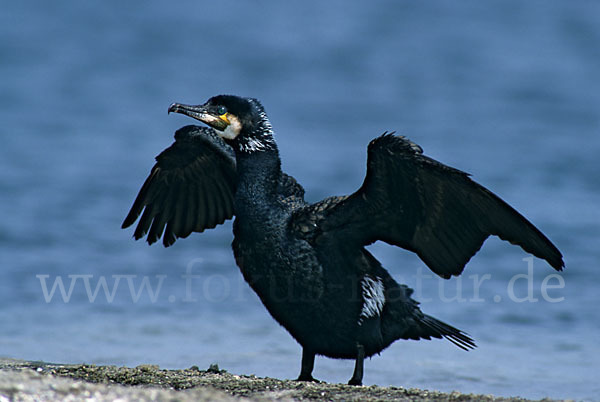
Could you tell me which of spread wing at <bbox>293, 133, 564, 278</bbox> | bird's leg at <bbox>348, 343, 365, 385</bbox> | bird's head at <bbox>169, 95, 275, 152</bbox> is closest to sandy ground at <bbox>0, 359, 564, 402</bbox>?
bird's leg at <bbox>348, 343, 365, 385</bbox>

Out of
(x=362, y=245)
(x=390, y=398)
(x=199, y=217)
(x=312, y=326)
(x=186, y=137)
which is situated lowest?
(x=390, y=398)

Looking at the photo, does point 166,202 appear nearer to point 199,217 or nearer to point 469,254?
point 199,217

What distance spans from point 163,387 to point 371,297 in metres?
1.48

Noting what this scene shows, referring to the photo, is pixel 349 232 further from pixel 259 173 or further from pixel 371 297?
pixel 259 173

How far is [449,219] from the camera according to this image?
625 centimetres

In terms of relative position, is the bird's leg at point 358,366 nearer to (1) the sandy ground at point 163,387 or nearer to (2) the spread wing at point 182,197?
(1) the sandy ground at point 163,387

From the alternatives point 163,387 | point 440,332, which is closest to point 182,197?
point 163,387

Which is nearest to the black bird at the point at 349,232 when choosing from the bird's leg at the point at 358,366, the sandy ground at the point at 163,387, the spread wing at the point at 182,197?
the bird's leg at the point at 358,366

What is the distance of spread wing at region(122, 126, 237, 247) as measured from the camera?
732 centimetres

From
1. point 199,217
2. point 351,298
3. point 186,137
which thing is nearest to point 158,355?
point 199,217

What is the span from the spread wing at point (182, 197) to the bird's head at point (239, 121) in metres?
0.81

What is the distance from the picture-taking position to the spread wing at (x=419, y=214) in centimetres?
593

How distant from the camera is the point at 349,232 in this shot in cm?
616

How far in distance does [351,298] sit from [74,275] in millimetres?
5360
